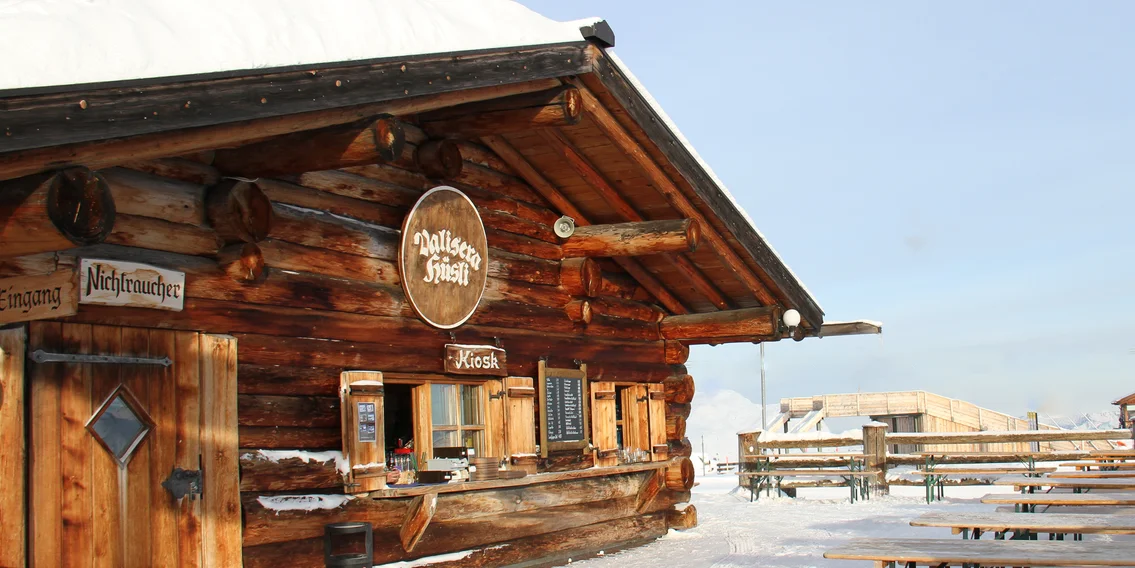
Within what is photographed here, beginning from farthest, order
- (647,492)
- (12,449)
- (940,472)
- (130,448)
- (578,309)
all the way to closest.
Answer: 1. (940,472)
2. (647,492)
3. (578,309)
4. (130,448)
5. (12,449)

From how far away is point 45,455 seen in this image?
5.92 m

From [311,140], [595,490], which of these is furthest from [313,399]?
[595,490]

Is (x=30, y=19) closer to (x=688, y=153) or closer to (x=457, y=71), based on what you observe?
(x=457, y=71)

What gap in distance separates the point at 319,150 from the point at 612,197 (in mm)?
4094

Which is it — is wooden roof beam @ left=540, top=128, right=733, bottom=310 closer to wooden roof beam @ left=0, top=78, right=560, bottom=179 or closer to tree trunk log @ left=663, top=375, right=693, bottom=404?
tree trunk log @ left=663, top=375, right=693, bottom=404

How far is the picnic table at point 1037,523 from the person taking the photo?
588cm

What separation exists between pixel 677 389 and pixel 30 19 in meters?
9.19

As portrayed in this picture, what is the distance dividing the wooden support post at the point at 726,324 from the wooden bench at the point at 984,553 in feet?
21.4

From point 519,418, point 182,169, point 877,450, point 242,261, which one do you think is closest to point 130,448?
point 242,261

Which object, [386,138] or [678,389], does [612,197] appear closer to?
[678,389]

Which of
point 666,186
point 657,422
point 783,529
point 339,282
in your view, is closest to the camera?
point 339,282

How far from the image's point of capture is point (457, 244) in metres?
9.12

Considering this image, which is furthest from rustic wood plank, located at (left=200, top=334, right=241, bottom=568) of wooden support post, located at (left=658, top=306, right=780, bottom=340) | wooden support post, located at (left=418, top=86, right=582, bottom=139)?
wooden support post, located at (left=658, top=306, right=780, bottom=340)

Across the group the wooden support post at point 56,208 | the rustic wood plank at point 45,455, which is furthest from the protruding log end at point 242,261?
the wooden support post at point 56,208
